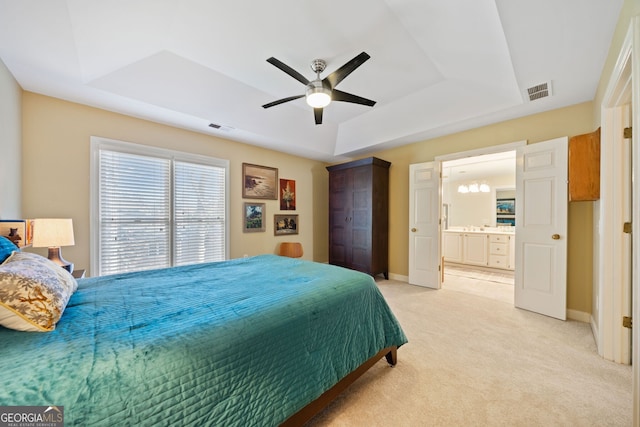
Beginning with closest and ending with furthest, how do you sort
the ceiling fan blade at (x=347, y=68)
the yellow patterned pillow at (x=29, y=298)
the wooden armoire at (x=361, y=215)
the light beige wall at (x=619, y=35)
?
the yellow patterned pillow at (x=29, y=298) → the light beige wall at (x=619, y=35) → the ceiling fan blade at (x=347, y=68) → the wooden armoire at (x=361, y=215)

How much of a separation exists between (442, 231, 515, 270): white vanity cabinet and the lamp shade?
7.06m

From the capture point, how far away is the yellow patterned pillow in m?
0.96

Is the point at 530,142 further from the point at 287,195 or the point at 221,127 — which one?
the point at 221,127

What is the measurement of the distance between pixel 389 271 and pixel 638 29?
13.9 ft

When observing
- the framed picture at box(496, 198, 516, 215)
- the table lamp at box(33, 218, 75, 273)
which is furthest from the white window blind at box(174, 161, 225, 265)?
the framed picture at box(496, 198, 516, 215)

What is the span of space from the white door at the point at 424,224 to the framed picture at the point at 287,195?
7.51ft

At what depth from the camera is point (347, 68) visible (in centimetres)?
214

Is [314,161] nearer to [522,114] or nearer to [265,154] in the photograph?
[265,154]

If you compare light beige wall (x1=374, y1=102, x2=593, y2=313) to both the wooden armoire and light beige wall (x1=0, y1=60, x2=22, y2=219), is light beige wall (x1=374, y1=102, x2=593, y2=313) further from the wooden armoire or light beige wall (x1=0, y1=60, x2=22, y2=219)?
light beige wall (x1=0, y1=60, x2=22, y2=219)

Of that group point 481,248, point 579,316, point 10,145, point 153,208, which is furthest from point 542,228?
point 10,145

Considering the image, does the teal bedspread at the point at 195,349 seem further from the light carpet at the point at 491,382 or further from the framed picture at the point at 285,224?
the framed picture at the point at 285,224

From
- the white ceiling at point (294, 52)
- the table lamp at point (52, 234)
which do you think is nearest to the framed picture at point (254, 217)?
the white ceiling at point (294, 52)

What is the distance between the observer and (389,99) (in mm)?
3576

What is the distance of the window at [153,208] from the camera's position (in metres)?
3.04
